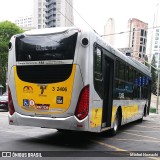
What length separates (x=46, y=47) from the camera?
10133mm

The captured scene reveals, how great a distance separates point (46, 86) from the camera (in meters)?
9.98

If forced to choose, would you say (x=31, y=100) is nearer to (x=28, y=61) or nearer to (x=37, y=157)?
(x=28, y=61)

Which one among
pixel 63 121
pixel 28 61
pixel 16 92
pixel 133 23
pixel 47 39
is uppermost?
pixel 133 23

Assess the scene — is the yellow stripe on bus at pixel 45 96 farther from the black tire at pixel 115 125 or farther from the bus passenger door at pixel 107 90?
the black tire at pixel 115 125

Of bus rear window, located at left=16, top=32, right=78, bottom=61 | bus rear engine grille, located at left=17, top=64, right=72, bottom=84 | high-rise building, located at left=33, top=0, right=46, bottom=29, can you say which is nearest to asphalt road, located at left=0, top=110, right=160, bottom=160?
bus rear engine grille, located at left=17, top=64, right=72, bottom=84

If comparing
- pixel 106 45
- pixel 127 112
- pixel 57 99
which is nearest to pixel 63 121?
pixel 57 99

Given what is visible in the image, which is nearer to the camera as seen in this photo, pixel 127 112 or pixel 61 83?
pixel 61 83

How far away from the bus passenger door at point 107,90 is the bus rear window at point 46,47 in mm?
1706

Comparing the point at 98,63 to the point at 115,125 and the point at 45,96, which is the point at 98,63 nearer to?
the point at 45,96

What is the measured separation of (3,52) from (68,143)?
4805 centimetres

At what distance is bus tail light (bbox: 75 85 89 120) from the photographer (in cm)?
955

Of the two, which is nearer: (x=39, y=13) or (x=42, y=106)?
(x=42, y=106)

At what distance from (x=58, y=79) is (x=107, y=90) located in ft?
8.02

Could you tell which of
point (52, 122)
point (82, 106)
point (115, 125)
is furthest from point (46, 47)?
point (115, 125)
